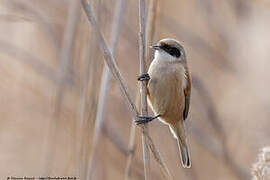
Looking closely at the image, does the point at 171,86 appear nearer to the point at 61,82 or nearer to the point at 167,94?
the point at 167,94

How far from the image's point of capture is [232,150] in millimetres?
3527

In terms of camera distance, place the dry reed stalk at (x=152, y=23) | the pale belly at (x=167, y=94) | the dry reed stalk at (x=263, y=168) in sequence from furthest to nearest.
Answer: the pale belly at (x=167, y=94) → the dry reed stalk at (x=152, y=23) → the dry reed stalk at (x=263, y=168)

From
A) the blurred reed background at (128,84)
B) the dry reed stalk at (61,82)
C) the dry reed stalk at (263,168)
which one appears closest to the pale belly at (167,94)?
the blurred reed background at (128,84)

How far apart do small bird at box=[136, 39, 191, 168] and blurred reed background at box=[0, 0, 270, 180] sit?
25 cm

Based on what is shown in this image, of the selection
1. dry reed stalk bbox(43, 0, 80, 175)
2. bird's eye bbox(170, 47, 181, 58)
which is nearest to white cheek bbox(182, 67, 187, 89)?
bird's eye bbox(170, 47, 181, 58)

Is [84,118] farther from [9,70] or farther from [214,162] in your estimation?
[214,162]

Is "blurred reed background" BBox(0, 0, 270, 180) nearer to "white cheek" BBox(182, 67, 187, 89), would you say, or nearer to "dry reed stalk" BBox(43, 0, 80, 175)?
"dry reed stalk" BBox(43, 0, 80, 175)

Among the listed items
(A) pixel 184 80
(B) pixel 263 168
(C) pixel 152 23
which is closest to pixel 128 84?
(A) pixel 184 80

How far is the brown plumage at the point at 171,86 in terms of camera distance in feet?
8.65

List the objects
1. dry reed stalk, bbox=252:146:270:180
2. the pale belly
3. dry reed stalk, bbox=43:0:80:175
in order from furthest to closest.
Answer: the pale belly, dry reed stalk, bbox=43:0:80:175, dry reed stalk, bbox=252:146:270:180

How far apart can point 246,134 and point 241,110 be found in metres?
0.26

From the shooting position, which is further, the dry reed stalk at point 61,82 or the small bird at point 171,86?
the small bird at point 171,86

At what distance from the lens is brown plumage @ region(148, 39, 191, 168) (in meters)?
2.64

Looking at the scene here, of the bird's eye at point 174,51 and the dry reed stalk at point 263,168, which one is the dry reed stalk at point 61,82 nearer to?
the bird's eye at point 174,51
